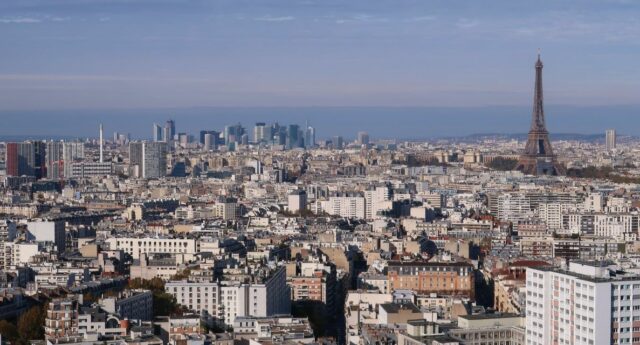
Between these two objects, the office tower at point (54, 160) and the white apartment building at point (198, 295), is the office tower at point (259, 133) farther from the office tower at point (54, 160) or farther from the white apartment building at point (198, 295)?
the white apartment building at point (198, 295)

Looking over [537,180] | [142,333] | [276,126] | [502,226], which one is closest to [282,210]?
[502,226]

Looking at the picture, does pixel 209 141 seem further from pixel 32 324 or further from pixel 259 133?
pixel 32 324

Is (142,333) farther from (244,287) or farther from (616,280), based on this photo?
(616,280)

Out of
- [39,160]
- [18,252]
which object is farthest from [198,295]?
[39,160]

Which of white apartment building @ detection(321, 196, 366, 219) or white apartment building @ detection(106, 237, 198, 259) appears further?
white apartment building @ detection(321, 196, 366, 219)

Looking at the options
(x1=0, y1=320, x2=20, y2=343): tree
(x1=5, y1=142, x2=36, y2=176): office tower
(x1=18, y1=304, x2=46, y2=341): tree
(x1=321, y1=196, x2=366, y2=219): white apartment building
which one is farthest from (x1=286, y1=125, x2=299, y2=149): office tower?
(x1=0, y1=320, x2=20, y2=343): tree

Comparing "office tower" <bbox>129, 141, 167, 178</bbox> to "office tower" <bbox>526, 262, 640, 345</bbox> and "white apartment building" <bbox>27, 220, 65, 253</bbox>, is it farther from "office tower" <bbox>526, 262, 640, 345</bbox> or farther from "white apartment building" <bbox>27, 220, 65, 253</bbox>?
"office tower" <bbox>526, 262, 640, 345</bbox>
